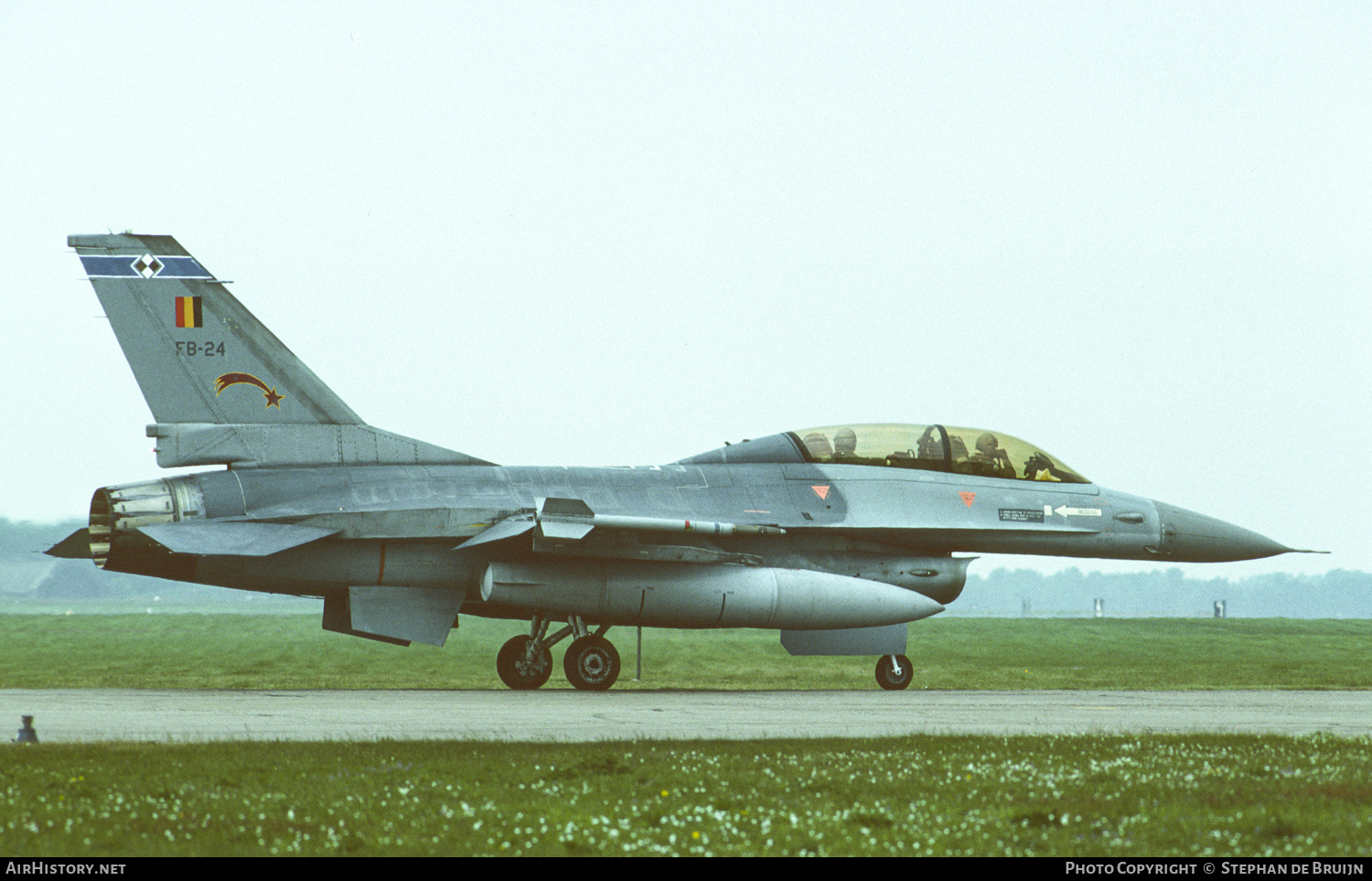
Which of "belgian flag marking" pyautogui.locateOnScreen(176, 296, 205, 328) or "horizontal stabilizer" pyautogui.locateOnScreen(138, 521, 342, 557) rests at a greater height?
"belgian flag marking" pyautogui.locateOnScreen(176, 296, 205, 328)

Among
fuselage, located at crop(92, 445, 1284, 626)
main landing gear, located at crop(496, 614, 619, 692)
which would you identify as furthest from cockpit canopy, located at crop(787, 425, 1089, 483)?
main landing gear, located at crop(496, 614, 619, 692)

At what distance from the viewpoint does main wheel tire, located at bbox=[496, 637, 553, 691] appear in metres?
18.1

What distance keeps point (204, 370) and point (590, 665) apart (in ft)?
21.0

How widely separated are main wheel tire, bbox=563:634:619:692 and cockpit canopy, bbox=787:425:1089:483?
4.12m

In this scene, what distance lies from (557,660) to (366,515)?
918 cm

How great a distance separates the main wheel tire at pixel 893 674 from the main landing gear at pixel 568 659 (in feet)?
12.9

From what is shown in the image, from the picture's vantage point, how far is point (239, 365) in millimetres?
17250

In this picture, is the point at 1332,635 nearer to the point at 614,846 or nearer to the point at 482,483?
the point at 482,483

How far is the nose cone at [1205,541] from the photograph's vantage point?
19938 mm

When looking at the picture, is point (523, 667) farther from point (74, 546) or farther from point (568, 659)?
point (74, 546)

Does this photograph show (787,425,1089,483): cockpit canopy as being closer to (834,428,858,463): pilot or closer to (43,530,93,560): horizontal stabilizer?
(834,428,858,463): pilot

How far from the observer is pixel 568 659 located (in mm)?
17625

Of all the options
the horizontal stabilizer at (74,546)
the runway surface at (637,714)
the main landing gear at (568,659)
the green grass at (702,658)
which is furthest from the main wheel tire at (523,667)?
the horizontal stabilizer at (74,546)
